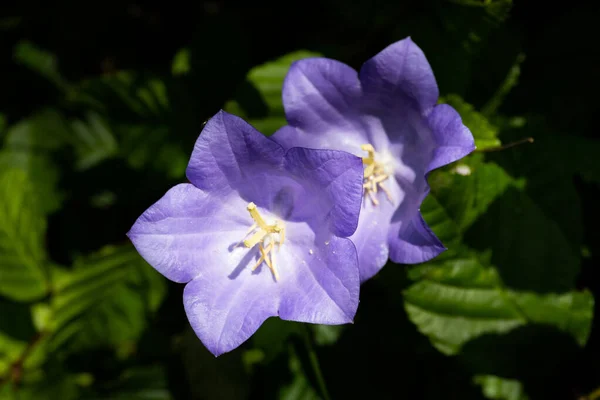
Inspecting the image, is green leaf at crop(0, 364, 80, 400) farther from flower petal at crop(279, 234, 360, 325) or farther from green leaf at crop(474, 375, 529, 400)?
green leaf at crop(474, 375, 529, 400)

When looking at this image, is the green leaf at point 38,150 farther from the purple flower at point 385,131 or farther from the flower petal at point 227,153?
the purple flower at point 385,131

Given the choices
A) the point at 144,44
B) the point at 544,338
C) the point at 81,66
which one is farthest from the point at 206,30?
the point at 544,338

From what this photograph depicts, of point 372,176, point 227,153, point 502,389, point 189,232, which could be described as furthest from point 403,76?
point 502,389

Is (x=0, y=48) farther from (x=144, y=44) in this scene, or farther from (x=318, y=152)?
(x=318, y=152)

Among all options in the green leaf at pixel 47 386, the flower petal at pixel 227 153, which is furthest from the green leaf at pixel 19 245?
the flower petal at pixel 227 153

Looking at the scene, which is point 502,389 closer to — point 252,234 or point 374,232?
point 374,232

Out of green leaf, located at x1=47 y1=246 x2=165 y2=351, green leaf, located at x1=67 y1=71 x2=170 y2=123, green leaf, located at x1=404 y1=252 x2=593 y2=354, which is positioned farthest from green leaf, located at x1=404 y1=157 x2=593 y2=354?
green leaf, located at x1=67 y1=71 x2=170 y2=123
